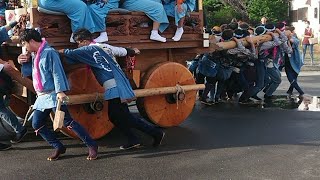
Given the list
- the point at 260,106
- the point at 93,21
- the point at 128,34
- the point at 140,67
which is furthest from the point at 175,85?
the point at 260,106

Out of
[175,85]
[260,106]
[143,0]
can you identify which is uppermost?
[143,0]

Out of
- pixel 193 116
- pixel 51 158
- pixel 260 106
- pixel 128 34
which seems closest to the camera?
pixel 51 158

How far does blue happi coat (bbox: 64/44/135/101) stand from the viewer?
5359 millimetres

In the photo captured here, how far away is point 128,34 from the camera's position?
20.1 ft

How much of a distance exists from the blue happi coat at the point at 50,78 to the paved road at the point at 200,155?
65 centimetres

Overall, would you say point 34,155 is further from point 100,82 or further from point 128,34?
point 128,34

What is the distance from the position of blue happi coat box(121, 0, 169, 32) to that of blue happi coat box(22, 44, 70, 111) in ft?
4.42

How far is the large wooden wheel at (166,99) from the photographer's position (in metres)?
6.42

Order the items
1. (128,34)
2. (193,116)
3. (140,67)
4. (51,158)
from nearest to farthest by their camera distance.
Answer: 1. (51,158)
2. (128,34)
3. (140,67)
4. (193,116)

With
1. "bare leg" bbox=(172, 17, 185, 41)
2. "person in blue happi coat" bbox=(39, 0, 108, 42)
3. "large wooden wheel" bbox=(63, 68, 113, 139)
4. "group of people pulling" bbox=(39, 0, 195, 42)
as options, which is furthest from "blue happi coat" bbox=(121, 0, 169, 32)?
"large wooden wheel" bbox=(63, 68, 113, 139)

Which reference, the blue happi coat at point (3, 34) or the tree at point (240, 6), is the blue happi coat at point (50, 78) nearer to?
the blue happi coat at point (3, 34)

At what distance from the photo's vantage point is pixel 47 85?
5.21 m

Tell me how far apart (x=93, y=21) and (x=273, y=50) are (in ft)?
14.3

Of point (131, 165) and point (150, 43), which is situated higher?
point (150, 43)
